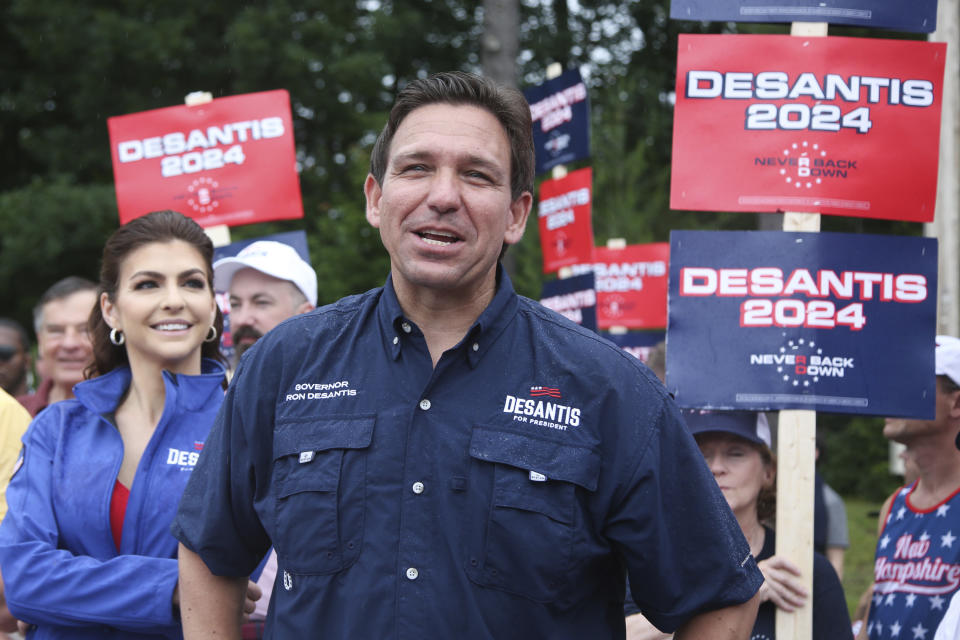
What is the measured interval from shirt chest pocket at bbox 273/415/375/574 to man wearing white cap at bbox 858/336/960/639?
2.47 metres

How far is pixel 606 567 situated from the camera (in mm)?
2408

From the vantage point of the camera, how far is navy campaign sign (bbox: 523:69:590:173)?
7.35 m

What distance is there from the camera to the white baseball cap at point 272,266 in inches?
199

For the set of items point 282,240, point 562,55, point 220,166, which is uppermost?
point 562,55

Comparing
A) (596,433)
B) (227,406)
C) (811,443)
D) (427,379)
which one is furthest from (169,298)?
(811,443)

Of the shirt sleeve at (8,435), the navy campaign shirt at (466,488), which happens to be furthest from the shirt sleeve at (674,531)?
the shirt sleeve at (8,435)

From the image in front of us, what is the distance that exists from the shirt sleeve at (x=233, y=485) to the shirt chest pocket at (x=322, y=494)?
0.30ft

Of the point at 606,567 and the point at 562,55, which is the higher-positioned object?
the point at 562,55

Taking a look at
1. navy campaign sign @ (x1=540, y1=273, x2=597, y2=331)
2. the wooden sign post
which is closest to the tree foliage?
navy campaign sign @ (x1=540, y1=273, x2=597, y2=331)

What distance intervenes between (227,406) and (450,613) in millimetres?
702

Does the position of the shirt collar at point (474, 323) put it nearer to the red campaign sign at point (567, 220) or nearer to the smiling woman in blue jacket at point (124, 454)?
the smiling woman in blue jacket at point (124, 454)

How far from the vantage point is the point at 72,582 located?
10.4 feet

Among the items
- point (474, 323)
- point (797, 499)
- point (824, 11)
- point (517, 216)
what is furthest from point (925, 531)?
point (474, 323)

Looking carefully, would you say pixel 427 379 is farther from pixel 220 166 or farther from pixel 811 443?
pixel 220 166
